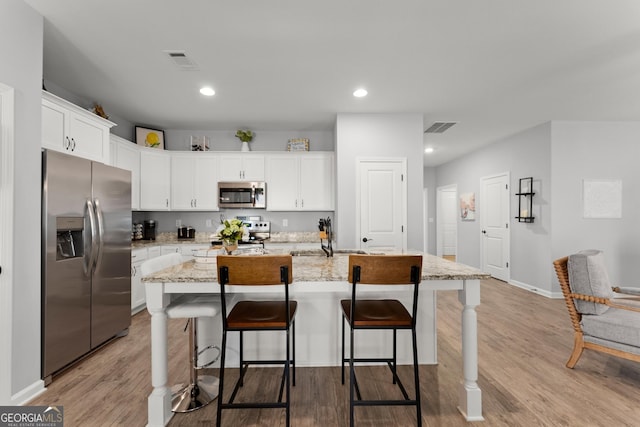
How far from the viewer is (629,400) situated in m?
2.10

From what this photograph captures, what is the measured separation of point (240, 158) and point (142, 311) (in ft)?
8.55

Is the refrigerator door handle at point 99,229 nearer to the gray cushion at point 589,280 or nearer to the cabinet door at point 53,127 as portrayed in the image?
the cabinet door at point 53,127

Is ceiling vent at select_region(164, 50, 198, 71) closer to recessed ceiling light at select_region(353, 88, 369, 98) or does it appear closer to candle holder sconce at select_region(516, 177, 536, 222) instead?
recessed ceiling light at select_region(353, 88, 369, 98)

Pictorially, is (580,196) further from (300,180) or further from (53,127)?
(53,127)

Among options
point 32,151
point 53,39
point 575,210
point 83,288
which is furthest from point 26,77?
point 575,210

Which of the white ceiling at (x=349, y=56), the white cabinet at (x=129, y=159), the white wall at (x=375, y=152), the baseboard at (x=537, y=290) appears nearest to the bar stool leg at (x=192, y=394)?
the white ceiling at (x=349, y=56)

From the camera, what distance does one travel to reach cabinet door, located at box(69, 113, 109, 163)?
9.18 ft

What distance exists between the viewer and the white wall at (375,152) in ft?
14.3

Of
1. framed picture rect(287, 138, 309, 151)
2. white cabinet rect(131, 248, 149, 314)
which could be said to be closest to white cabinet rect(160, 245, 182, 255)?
white cabinet rect(131, 248, 149, 314)

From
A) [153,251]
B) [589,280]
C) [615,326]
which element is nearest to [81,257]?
[153,251]

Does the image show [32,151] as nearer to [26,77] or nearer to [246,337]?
[26,77]

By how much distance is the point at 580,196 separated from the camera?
4.71 meters

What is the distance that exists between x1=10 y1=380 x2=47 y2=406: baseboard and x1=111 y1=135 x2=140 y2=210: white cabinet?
8.51 ft

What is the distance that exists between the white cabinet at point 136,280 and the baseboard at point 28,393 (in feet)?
5.32
